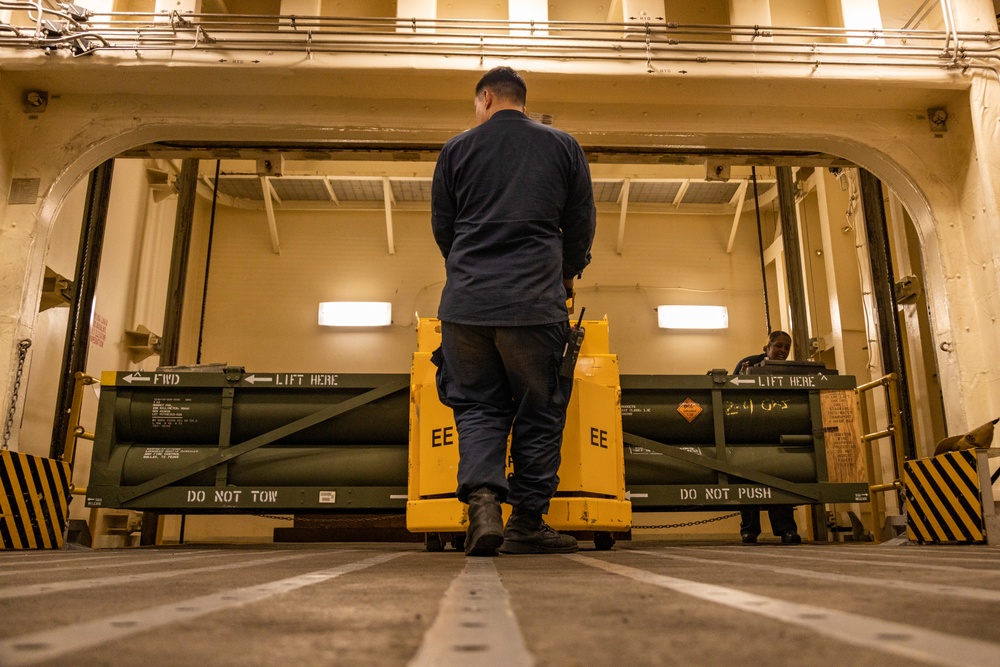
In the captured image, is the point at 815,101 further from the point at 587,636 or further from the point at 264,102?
the point at 587,636

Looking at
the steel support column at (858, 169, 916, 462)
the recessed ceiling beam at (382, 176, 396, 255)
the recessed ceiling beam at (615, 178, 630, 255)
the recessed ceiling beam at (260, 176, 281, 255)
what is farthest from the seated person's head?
the recessed ceiling beam at (260, 176, 281, 255)

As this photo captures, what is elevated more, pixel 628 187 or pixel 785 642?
pixel 628 187

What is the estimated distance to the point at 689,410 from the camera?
5145mm

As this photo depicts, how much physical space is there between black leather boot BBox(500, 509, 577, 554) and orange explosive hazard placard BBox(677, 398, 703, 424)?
8.01 feet

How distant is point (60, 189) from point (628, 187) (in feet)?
26.7

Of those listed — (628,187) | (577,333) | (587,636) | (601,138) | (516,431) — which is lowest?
(587,636)

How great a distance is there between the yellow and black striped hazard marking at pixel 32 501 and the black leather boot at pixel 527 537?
3197mm

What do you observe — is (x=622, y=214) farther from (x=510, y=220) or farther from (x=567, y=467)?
(x=510, y=220)

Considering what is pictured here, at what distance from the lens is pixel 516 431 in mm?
2930

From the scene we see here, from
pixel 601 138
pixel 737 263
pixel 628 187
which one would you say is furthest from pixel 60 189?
pixel 737 263

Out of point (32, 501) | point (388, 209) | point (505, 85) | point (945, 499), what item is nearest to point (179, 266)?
point (388, 209)

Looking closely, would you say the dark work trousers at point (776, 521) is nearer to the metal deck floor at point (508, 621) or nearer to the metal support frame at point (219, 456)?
the metal support frame at point (219, 456)

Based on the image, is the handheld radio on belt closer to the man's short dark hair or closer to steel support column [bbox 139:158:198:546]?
the man's short dark hair

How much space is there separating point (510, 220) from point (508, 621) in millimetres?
2160
